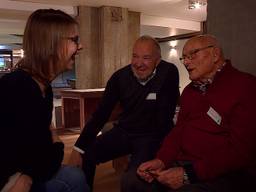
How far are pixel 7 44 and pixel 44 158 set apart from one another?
12543 mm

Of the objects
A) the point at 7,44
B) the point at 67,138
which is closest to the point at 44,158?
the point at 67,138

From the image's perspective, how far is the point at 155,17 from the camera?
24.4 ft

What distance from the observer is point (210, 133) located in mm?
1475

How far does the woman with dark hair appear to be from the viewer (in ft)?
3.47

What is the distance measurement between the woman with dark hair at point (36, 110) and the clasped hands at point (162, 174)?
1.23 feet

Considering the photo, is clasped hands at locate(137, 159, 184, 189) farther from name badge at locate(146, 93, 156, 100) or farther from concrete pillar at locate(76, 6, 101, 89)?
concrete pillar at locate(76, 6, 101, 89)

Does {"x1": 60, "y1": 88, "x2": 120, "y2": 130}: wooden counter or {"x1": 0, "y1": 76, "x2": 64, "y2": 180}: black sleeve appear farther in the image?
{"x1": 60, "y1": 88, "x2": 120, "y2": 130}: wooden counter

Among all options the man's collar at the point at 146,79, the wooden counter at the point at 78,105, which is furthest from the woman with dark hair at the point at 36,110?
the wooden counter at the point at 78,105

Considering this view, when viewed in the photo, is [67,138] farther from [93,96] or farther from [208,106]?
[208,106]

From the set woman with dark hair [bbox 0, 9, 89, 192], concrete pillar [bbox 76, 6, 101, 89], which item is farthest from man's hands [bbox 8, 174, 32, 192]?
concrete pillar [bbox 76, 6, 101, 89]

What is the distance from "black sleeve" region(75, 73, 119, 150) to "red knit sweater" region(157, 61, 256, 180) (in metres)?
0.53

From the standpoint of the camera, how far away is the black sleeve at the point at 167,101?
201 cm

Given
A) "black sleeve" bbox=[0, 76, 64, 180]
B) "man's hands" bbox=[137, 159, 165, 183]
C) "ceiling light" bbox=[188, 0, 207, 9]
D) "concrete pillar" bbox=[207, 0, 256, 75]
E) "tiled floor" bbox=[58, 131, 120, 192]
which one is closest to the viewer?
"black sleeve" bbox=[0, 76, 64, 180]

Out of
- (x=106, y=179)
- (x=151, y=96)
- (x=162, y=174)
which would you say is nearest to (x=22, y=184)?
(x=162, y=174)
